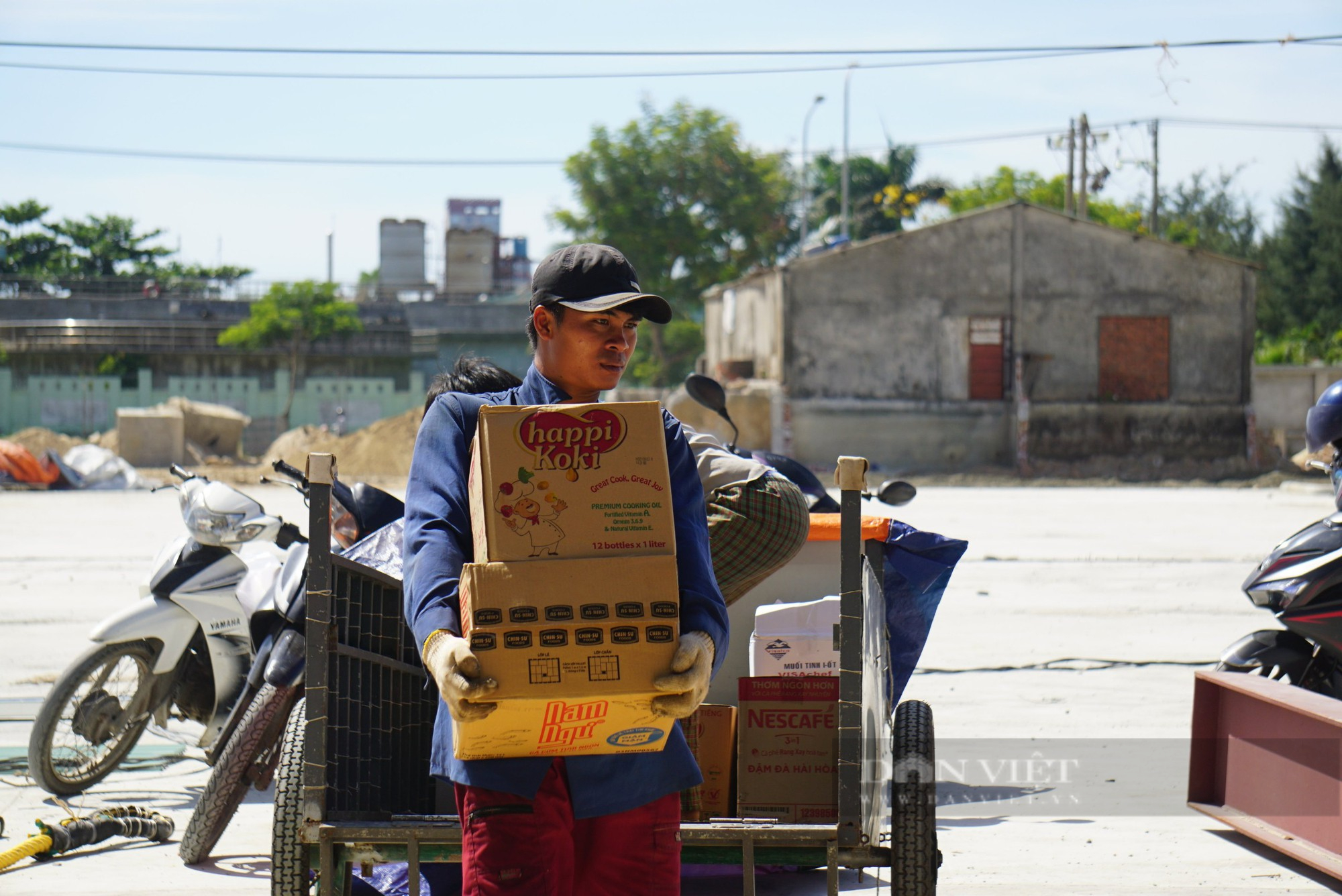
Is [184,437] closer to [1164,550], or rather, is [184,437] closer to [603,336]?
[1164,550]

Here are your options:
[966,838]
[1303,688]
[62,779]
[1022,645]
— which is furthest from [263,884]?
[1022,645]

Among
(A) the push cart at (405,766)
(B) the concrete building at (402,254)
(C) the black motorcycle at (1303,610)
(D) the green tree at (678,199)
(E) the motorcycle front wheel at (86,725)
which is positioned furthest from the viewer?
(B) the concrete building at (402,254)

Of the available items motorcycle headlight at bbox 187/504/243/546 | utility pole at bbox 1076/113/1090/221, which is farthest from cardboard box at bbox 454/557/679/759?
utility pole at bbox 1076/113/1090/221

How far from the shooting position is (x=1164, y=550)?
45.8 ft

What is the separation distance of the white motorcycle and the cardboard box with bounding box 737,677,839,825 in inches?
90.1

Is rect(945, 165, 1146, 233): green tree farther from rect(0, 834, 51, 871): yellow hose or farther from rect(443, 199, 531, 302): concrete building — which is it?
rect(0, 834, 51, 871): yellow hose

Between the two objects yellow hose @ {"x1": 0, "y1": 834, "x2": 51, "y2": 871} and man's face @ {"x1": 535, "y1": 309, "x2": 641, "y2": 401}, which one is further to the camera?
yellow hose @ {"x1": 0, "y1": 834, "x2": 51, "y2": 871}

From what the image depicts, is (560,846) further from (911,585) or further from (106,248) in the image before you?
(106,248)

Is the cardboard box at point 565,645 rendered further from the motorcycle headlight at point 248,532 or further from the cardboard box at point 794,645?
the motorcycle headlight at point 248,532

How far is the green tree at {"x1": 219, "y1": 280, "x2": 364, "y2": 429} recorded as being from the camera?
4425 centimetres

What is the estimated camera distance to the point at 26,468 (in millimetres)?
23469

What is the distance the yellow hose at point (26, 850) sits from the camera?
4184 millimetres

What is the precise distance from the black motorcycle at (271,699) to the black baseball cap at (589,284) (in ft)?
6.53

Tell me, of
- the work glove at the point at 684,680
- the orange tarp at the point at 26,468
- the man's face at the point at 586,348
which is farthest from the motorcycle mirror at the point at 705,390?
the orange tarp at the point at 26,468
